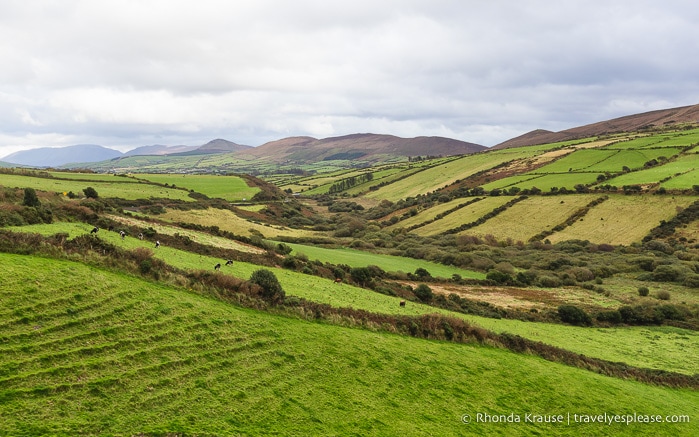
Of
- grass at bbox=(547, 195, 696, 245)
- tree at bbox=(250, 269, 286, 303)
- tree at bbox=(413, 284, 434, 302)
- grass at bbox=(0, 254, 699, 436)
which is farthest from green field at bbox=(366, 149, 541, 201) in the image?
grass at bbox=(0, 254, 699, 436)

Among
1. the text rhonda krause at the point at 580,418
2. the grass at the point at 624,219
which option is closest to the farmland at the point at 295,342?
the text rhonda krause at the point at 580,418

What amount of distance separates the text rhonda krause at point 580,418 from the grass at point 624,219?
6908 cm

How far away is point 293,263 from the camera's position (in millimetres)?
34844

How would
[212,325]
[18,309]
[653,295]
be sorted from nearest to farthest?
[18,309] → [212,325] → [653,295]

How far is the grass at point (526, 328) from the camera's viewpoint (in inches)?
1045

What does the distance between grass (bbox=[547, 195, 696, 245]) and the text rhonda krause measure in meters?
69.1

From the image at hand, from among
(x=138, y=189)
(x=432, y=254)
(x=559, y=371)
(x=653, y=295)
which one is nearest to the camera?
(x=559, y=371)

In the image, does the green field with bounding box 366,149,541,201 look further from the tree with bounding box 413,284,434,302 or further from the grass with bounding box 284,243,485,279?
the tree with bounding box 413,284,434,302

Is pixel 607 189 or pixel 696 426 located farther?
pixel 607 189

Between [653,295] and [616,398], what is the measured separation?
3650cm

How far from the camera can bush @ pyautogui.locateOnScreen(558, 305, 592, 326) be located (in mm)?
37969

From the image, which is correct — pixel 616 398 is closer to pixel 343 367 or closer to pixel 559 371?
pixel 559 371

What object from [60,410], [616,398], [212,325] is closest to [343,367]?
[212,325]

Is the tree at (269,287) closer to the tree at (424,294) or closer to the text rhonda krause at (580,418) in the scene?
the text rhonda krause at (580,418)
